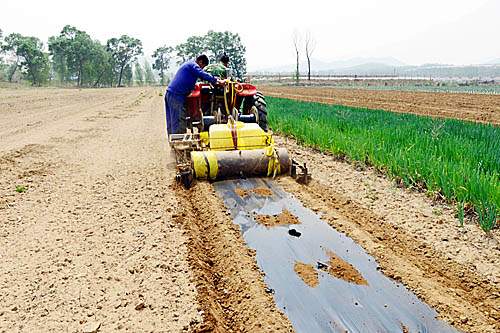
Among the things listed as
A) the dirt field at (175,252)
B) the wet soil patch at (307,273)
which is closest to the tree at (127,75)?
the dirt field at (175,252)

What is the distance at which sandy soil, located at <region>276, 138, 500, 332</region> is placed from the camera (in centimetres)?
313

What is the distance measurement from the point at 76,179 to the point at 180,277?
3793mm

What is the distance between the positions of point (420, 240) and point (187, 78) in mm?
4432

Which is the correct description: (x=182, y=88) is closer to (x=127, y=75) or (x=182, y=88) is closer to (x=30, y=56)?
(x=30, y=56)

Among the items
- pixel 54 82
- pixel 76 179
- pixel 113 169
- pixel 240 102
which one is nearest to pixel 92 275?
pixel 76 179

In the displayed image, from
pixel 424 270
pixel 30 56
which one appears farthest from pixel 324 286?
pixel 30 56

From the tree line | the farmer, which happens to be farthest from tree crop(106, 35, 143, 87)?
the farmer

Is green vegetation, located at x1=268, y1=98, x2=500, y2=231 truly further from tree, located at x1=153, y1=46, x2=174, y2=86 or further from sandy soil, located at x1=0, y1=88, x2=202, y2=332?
tree, located at x1=153, y1=46, x2=174, y2=86

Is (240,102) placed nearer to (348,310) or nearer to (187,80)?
(187,80)

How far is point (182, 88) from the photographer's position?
23.6ft

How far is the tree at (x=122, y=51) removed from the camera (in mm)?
71250

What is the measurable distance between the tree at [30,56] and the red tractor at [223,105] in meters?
57.4

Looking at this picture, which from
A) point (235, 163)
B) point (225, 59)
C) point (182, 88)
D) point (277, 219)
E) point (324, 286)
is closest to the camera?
point (324, 286)

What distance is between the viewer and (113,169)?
723cm
